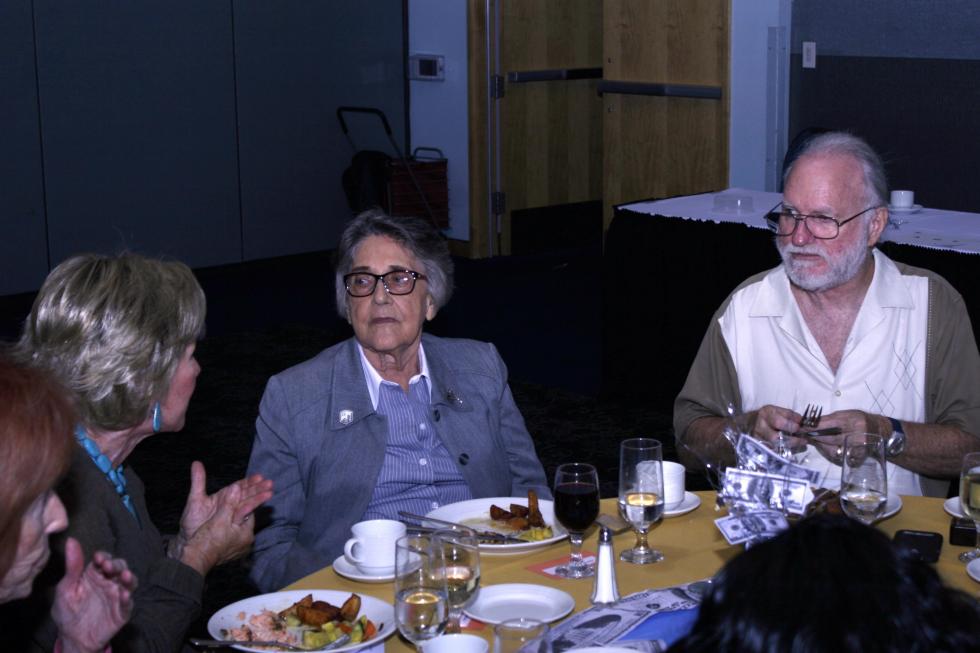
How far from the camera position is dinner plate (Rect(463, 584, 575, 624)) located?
1763 millimetres

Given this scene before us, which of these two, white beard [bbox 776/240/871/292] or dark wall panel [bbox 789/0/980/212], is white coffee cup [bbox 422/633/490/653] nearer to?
white beard [bbox 776/240/871/292]

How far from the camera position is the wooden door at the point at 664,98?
7.33m

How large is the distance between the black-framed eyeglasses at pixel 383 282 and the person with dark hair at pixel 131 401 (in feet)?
1.65

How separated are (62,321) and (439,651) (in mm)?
898

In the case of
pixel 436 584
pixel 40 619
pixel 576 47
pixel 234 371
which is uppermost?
pixel 576 47

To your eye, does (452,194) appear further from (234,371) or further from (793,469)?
(793,469)

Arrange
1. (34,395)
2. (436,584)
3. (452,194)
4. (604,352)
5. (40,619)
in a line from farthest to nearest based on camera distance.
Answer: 1. (452,194)
2. (604,352)
3. (40,619)
4. (436,584)
5. (34,395)

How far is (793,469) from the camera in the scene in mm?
1915

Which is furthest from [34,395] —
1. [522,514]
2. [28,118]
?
[28,118]

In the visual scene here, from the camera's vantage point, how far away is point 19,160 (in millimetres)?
7500

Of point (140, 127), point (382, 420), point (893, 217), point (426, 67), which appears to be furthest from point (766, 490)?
point (426, 67)

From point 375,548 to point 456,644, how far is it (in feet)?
1.33

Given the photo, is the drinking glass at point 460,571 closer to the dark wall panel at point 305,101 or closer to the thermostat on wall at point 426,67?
the dark wall panel at point 305,101

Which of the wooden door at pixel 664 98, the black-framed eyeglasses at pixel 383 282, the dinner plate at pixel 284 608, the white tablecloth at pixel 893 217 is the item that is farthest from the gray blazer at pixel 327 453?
the wooden door at pixel 664 98
